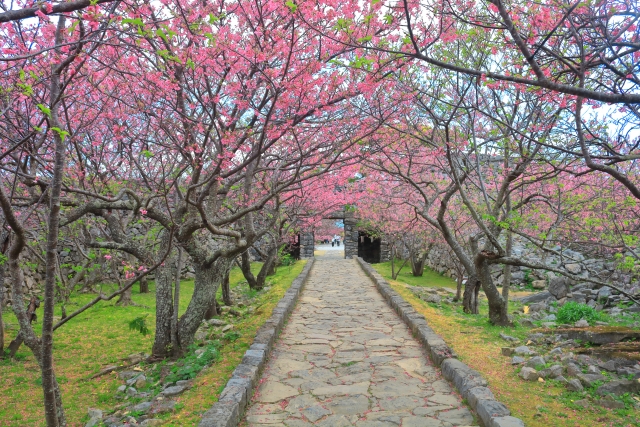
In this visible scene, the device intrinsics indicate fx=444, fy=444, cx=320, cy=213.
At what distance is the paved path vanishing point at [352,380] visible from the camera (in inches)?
178

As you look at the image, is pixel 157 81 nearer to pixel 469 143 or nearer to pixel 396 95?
pixel 396 95

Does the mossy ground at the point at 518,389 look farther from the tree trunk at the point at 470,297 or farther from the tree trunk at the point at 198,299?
the tree trunk at the point at 198,299

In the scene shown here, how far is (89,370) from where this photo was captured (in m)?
7.61

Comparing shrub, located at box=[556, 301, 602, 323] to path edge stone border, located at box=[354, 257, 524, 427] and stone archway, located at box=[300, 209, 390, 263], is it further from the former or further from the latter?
stone archway, located at box=[300, 209, 390, 263]

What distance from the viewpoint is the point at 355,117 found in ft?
24.5

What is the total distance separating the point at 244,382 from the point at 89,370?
4.18m

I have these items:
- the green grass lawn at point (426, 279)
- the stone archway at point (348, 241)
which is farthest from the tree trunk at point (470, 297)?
the stone archway at point (348, 241)

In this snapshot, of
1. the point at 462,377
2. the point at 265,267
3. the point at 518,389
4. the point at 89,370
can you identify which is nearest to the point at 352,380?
the point at 462,377

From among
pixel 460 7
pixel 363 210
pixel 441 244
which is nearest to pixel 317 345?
pixel 460 7

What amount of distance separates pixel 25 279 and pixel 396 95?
12461 millimetres

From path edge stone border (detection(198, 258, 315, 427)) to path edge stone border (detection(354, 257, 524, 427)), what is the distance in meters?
2.37

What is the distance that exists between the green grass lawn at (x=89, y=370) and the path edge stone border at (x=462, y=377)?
2.73m

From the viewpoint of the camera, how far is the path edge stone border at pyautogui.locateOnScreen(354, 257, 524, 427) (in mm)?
4066

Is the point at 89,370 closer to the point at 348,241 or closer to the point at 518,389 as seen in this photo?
the point at 518,389
